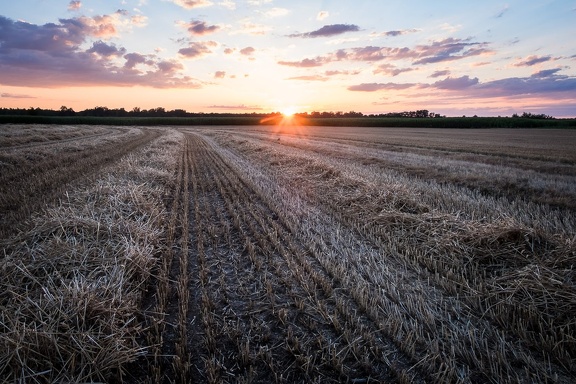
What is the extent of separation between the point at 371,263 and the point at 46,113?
142249mm

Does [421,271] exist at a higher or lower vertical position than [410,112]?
lower

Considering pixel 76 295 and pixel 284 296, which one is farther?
pixel 284 296

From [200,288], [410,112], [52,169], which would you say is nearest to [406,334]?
[200,288]

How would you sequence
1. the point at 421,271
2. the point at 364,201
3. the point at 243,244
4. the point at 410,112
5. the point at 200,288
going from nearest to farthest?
the point at 200,288, the point at 421,271, the point at 243,244, the point at 364,201, the point at 410,112

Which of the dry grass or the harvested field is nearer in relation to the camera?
the dry grass

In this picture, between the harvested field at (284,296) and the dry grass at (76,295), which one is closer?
the dry grass at (76,295)

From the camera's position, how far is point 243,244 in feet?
16.6

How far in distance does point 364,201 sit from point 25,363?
6415 mm

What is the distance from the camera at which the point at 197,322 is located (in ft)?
10.2

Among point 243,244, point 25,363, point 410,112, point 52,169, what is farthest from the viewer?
point 410,112

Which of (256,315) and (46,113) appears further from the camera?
(46,113)

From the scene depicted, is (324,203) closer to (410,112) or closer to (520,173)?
(520,173)

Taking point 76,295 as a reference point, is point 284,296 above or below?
below

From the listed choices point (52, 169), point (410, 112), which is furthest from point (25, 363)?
point (410, 112)
